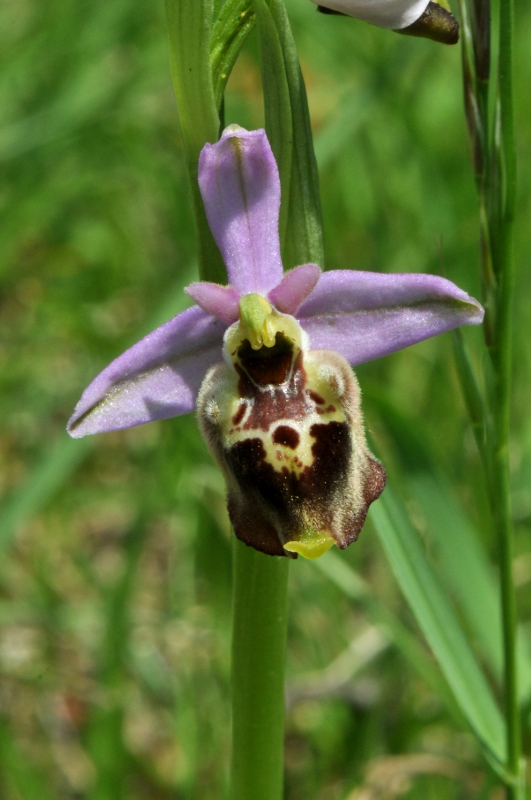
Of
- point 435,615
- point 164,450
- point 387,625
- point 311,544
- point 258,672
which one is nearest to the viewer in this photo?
point 311,544

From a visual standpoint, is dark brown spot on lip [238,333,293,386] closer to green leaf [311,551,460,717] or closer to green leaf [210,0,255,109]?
green leaf [210,0,255,109]

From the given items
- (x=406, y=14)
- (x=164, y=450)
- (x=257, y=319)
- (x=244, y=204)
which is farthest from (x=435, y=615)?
(x=164, y=450)

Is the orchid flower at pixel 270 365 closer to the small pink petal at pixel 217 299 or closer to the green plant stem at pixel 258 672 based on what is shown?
the small pink petal at pixel 217 299

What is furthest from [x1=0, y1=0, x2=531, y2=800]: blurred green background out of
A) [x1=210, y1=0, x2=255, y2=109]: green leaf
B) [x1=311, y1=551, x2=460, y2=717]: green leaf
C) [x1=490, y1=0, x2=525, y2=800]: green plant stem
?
[x1=210, y1=0, x2=255, y2=109]: green leaf

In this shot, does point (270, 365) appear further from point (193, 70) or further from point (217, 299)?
point (193, 70)

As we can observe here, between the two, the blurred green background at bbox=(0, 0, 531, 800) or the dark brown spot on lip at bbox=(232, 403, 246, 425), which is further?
the blurred green background at bbox=(0, 0, 531, 800)

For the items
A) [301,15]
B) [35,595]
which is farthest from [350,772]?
[301,15]

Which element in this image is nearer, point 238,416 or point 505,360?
point 238,416
